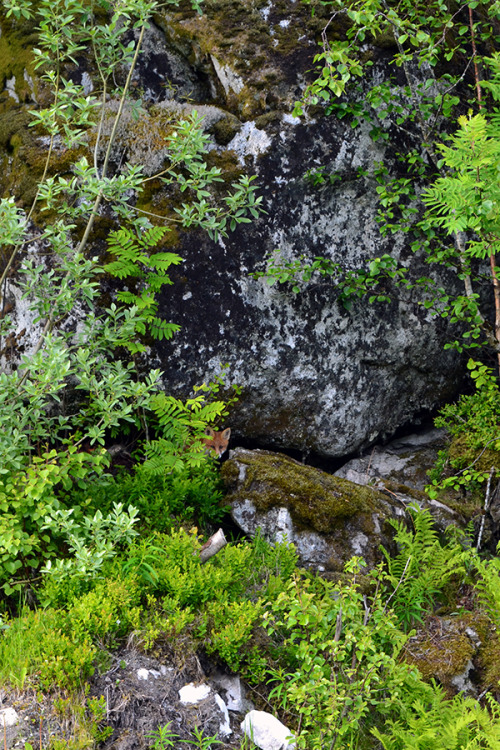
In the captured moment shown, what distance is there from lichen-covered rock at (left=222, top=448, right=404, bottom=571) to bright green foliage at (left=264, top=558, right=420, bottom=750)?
36.2 inches

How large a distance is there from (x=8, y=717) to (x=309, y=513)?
7.94 ft

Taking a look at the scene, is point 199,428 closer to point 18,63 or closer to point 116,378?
point 116,378

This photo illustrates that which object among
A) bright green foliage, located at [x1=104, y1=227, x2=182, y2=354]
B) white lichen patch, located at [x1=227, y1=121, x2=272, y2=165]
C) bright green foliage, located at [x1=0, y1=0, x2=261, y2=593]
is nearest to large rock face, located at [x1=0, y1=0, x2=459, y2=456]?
white lichen patch, located at [x1=227, y1=121, x2=272, y2=165]

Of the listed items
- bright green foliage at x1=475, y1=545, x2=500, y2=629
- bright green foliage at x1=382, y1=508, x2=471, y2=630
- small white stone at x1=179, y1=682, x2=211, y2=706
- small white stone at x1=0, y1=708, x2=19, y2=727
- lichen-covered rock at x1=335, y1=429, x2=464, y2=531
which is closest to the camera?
small white stone at x1=0, y1=708, x2=19, y2=727

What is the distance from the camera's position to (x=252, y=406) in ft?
19.0

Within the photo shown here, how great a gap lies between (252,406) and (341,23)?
3.68 m

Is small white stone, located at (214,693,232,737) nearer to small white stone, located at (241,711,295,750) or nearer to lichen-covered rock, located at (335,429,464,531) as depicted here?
small white stone, located at (241,711,295,750)

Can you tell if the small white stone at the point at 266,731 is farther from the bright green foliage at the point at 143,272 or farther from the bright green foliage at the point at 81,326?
the bright green foliage at the point at 143,272

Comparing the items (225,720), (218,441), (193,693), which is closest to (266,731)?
(225,720)

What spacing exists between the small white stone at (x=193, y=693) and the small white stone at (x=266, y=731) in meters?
0.24

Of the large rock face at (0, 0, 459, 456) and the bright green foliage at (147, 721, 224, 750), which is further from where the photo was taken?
the large rock face at (0, 0, 459, 456)

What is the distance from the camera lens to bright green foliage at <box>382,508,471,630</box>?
4500mm

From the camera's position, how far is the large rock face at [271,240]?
5676mm

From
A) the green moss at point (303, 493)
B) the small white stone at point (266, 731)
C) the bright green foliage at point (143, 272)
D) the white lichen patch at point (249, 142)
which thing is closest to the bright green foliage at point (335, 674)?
the small white stone at point (266, 731)
